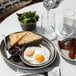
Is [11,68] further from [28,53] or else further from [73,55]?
[73,55]

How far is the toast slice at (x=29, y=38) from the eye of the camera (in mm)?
1262

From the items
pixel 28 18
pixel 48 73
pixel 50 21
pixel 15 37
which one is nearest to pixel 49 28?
pixel 50 21

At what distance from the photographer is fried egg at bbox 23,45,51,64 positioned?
1158 mm

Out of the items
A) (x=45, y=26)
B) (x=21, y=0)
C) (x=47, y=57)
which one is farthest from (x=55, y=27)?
(x=21, y=0)

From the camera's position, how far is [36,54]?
1.19 metres

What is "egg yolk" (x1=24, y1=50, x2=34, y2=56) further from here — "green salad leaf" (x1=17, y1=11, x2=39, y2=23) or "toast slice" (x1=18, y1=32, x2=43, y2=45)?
"green salad leaf" (x1=17, y1=11, x2=39, y2=23)

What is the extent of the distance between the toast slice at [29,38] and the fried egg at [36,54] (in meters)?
0.04

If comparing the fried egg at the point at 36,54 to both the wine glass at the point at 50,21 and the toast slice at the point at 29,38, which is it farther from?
the wine glass at the point at 50,21

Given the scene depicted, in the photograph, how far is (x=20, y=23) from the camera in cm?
137

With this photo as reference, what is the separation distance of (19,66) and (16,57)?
8 cm

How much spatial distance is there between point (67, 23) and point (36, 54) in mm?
342

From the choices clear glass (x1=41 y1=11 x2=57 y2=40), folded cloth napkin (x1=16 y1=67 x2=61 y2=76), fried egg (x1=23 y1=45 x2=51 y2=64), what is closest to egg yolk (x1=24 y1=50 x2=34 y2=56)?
fried egg (x1=23 y1=45 x2=51 y2=64)

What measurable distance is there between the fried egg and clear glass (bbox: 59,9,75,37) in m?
0.23

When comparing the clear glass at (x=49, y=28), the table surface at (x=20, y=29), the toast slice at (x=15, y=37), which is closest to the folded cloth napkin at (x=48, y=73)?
the table surface at (x=20, y=29)
